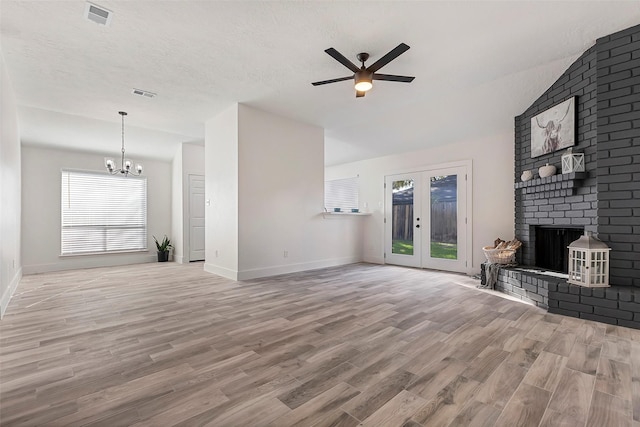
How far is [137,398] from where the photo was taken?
5.39 ft

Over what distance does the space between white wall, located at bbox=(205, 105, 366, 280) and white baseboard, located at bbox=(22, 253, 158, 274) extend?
9.39 ft

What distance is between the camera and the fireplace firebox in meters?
3.90

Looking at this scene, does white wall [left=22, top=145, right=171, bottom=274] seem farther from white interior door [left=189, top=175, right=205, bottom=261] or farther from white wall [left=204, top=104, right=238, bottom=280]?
white wall [left=204, top=104, right=238, bottom=280]

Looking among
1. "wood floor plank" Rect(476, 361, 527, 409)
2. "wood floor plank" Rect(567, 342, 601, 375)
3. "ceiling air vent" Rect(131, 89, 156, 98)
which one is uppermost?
"ceiling air vent" Rect(131, 89, 156, 98)

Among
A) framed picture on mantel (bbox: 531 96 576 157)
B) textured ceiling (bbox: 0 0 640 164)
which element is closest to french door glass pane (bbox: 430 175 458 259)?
textured ceiling (bbox: 0 0 640 164)

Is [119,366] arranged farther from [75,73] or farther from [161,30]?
[75,73]

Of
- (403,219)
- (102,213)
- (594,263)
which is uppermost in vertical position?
(102,213)

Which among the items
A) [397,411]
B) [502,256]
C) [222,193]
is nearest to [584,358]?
[397,411]

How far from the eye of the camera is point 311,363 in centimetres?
204

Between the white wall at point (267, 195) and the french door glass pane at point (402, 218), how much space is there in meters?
1.46

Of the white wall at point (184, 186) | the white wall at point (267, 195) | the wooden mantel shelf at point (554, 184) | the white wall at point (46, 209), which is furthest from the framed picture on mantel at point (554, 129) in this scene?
the white wall at point (46, 209)

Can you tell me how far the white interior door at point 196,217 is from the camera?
7.14 metres

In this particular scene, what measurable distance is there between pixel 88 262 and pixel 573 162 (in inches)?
351

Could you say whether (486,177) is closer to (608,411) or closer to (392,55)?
(392,55)
